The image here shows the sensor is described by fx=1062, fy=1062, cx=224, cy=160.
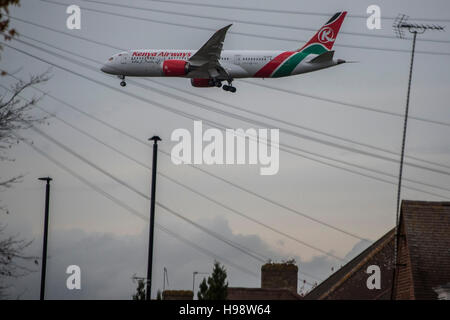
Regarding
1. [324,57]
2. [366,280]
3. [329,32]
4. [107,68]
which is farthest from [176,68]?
[366,280]

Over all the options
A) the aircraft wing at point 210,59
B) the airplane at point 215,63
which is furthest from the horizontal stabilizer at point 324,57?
the aircraft wing at point 210,59

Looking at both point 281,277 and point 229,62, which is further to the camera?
point 229,62

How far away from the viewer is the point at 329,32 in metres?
86.2

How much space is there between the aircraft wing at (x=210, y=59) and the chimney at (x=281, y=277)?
24788 millimetres

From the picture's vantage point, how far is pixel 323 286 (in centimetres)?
6475

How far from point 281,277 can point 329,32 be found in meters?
35.8

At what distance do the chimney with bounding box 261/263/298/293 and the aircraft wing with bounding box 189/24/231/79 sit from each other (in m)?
24.8

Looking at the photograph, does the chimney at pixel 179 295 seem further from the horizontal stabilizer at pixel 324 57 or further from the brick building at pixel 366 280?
the horizontal stabilizer at pixel 324 57

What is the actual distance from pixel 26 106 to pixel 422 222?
933 inches

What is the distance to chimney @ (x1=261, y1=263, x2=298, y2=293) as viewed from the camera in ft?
180

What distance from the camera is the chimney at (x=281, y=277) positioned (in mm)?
54781

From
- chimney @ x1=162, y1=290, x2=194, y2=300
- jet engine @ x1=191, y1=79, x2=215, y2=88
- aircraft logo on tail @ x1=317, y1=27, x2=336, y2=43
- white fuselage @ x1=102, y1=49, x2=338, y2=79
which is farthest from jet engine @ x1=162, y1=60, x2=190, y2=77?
chimney @ x1=162, y1=290, x2=194, y2=300

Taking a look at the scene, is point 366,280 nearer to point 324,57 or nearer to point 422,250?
point 422,250
